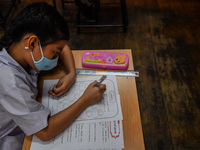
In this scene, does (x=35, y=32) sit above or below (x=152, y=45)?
below

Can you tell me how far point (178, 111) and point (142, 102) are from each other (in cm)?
35

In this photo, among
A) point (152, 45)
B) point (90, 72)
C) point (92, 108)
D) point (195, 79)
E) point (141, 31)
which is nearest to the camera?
point (92, 108)

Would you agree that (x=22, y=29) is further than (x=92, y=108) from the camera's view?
No

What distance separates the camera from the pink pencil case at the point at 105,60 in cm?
98

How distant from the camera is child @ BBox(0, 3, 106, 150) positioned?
2.27 ft

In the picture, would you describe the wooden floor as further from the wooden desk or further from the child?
the child

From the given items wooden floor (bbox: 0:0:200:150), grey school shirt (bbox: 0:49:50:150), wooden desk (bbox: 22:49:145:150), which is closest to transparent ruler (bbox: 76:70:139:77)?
wooden desk (bbox: 22:49:145:150)

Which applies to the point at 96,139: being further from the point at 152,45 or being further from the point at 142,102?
the point at 152,45

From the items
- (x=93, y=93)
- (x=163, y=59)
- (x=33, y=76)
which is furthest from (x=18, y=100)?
(x=163, y=59)

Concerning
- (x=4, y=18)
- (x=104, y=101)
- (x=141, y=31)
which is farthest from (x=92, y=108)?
(x=4, y=18)

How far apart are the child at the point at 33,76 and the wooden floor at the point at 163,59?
101cm

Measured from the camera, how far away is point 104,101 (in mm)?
862

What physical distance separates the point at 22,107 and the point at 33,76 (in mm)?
225

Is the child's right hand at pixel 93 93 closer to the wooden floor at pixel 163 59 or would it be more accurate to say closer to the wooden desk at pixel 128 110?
the wooden desk at pixel 128 110
